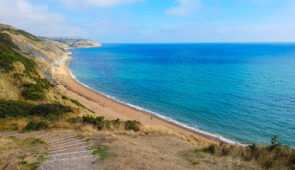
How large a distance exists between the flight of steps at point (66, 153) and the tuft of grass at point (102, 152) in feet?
0.66

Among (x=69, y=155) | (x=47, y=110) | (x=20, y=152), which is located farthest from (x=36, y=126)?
(x=69, y=155)

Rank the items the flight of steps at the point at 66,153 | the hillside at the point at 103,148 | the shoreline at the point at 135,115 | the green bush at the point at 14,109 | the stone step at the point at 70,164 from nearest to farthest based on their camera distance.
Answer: the stone step at the point at 70,164, the flight of steps at the point at 66,153, the hillside at the point at 103,148, the green bush at the point at 14,109, the shoreline at the point at 135,115

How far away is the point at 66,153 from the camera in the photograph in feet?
25.7

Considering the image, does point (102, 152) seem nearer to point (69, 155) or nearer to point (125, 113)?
point (69, 155)

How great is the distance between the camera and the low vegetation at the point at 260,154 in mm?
7426

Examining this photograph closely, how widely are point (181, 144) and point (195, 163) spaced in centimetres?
329

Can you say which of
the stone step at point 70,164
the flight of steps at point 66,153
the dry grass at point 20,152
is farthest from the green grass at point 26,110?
the stone step at point 70,164

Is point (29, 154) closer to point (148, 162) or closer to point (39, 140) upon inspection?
point (39, 140)

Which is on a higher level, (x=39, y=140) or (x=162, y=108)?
(x=39, y=140)

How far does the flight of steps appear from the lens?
267 inches

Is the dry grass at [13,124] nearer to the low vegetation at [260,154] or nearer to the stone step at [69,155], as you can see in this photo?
the stone step at [69,155]

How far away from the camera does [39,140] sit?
365 inches

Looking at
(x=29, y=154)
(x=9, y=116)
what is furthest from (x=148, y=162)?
(x=9, y=116)

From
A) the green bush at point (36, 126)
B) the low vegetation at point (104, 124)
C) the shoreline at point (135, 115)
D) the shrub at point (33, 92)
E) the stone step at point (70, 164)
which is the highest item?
the shrub at point (33, 92)
